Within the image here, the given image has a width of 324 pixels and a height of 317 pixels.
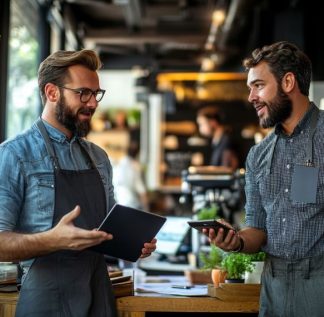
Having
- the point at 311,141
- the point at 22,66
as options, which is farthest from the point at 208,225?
the point at 22,66

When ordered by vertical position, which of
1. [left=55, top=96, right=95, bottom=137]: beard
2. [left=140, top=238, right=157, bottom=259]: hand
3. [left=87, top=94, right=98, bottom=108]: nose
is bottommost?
[left=140, top=238, right=157, bottom=259]: hand

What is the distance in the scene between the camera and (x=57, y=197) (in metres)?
2.80

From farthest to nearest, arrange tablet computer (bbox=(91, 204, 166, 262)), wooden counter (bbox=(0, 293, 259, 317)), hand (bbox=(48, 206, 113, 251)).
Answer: wooden counter (bbox=(0, 293, 259, 317))
tablet computer (bbox=(91, 204, 166, 262))
hand (bbox=(48, 206, 113, 251))

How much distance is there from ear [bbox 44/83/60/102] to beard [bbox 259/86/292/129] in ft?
2.87

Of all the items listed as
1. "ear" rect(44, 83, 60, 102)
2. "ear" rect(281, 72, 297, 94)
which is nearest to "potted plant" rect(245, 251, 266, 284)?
"ear" rect(281, 72, 297, 94)

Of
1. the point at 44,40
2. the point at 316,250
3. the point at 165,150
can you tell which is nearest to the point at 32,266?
the point at 316,250

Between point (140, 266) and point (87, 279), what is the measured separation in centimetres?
232

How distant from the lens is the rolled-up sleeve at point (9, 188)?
267 centimetres

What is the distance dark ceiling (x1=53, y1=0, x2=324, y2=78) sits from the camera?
8094 millimetres

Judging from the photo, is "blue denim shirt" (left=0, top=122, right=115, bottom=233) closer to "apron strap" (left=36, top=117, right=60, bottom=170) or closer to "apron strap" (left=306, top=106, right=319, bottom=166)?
"apron strap" (left=36, top=117, right=60, bottom=170)

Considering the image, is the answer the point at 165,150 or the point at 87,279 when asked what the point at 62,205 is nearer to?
the point at 87,279

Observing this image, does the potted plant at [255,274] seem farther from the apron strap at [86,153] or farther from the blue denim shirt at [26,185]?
the blue denim shirt at [26,185]

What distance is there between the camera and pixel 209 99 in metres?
13.1

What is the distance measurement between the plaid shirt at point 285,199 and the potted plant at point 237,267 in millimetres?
478
